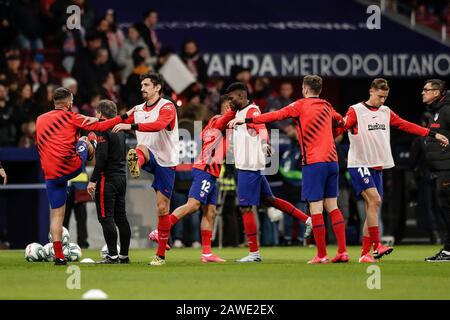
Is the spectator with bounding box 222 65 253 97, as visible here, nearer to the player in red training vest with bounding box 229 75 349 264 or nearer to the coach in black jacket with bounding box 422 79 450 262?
the coach in black jacket with bounding box 422 79 450 262

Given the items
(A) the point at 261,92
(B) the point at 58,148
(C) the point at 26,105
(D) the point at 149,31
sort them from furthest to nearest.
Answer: (D) the point at 149,31 → (A) the point at 261,92 → (C) the point at 26,105 → (B) the point at 58,148

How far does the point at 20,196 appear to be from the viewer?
2214cm

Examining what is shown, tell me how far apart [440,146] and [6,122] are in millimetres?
9069

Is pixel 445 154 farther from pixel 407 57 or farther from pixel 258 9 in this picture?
pixel 258 9

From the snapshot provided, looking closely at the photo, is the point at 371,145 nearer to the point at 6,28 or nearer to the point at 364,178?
the point at 364,178

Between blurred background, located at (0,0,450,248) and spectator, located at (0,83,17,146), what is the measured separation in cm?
3

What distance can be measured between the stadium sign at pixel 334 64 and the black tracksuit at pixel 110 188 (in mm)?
11870

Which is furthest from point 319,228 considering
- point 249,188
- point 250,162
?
point 250,162

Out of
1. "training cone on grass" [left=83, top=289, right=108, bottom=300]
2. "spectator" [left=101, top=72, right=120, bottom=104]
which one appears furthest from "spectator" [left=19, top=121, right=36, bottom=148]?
"training cone on grass" [left=83, top=289, right=108, bottom=300]

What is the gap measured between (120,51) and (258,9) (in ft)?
20.2

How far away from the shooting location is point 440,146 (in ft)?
54.3

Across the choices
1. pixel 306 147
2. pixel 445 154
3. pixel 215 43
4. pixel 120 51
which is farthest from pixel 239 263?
pixel 215 43

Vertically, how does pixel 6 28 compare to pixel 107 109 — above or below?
above

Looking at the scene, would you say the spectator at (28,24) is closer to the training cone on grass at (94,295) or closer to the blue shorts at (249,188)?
the blue shorts at (249,188)
